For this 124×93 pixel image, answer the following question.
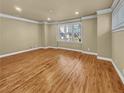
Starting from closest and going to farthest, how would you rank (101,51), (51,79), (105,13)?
A: 1. (51,79)
2. (105,13)
3. (101,51)

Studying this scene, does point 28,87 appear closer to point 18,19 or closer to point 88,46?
point 88,46

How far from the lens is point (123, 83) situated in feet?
6.95

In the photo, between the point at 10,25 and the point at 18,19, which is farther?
the point at 18,19

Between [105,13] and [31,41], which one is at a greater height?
[105,13]

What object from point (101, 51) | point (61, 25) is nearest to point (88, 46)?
point (101, 51)

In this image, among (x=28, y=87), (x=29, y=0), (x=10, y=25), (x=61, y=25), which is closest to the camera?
(x=28, y=87)

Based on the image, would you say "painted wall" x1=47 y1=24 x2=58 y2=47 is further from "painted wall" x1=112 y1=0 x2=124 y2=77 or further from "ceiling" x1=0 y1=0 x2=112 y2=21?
"painted wall" x1=112 y1=0 x2=124 y2=77

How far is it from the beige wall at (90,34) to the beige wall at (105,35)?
864 millimetres

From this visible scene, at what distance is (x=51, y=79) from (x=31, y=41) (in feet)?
17.4

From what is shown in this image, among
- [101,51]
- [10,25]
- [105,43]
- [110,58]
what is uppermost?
[10,25]

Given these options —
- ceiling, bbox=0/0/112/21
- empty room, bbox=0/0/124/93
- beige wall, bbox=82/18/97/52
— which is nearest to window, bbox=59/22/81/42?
empty room, bbox=0/0/124/93

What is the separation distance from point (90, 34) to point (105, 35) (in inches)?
52.0

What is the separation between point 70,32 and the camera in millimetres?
6938

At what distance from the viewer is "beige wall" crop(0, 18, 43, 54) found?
4.82 meters
